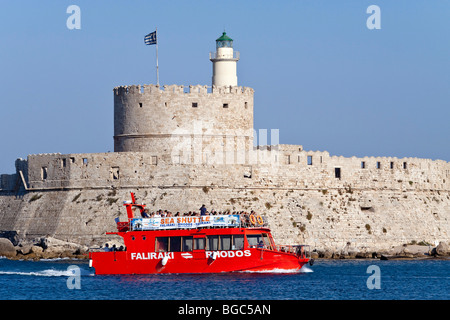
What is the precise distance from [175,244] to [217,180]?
1088cm

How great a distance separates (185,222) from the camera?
41.3 meters

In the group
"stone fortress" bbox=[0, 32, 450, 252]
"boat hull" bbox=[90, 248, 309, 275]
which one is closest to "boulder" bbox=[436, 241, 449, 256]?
"stone fortress" bbox=[0, 32, 450, 252]

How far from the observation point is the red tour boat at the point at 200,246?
41.1 metres

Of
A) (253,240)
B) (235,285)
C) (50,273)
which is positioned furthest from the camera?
(50,273)

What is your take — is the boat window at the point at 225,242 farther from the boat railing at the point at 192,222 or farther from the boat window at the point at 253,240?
the boat window at the point at 253,240

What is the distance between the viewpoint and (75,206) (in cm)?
5297

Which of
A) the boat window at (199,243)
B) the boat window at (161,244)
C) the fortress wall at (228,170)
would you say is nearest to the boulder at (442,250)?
the fortress wall at (228,170)

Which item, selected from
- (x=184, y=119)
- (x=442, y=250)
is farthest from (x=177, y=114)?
(x=442, y=250)

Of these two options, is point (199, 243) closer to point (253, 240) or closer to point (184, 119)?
point (253, 240)

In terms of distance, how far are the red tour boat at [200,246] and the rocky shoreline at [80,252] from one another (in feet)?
30.6

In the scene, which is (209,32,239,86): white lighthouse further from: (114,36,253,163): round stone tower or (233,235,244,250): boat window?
(233,235,244,250): boat window
